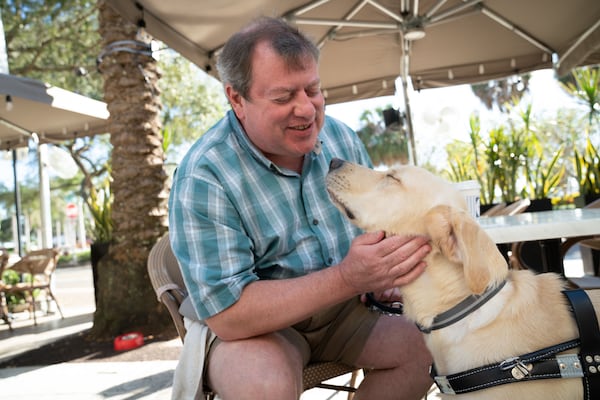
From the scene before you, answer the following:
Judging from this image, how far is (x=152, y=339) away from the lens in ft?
17.7

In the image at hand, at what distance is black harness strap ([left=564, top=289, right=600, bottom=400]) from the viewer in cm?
153

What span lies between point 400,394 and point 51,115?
25.2ft

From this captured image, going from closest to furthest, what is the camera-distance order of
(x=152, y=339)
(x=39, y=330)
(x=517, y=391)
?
(x=517, y=391)
(x=152, y=339)
(x=39, y=330)

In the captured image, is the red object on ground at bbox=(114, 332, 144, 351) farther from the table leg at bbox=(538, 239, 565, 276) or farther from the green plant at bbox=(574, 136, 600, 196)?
the green plant at bbox=(574, 136, 600, 196)

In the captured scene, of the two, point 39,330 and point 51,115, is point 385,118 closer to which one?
point 51,115

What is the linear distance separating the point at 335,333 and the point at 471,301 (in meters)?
0.61

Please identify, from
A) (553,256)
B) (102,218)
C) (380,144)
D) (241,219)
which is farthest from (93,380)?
(380,144)

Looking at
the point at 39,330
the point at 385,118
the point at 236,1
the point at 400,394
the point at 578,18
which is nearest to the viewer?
the point at 400,394

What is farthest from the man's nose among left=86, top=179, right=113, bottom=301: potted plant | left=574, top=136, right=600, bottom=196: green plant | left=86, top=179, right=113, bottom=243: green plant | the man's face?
left=574, top=136, right=600, bottom=196: green plant

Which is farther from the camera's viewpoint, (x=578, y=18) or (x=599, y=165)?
(x=599, y=165)

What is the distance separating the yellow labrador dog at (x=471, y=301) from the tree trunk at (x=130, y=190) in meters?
4.12

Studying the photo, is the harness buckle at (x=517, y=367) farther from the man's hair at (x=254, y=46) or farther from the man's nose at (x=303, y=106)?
the man's hair at (x=254, y=46)

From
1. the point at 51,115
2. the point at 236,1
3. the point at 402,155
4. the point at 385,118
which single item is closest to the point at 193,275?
the point at 236,1

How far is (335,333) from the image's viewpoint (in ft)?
6.78
